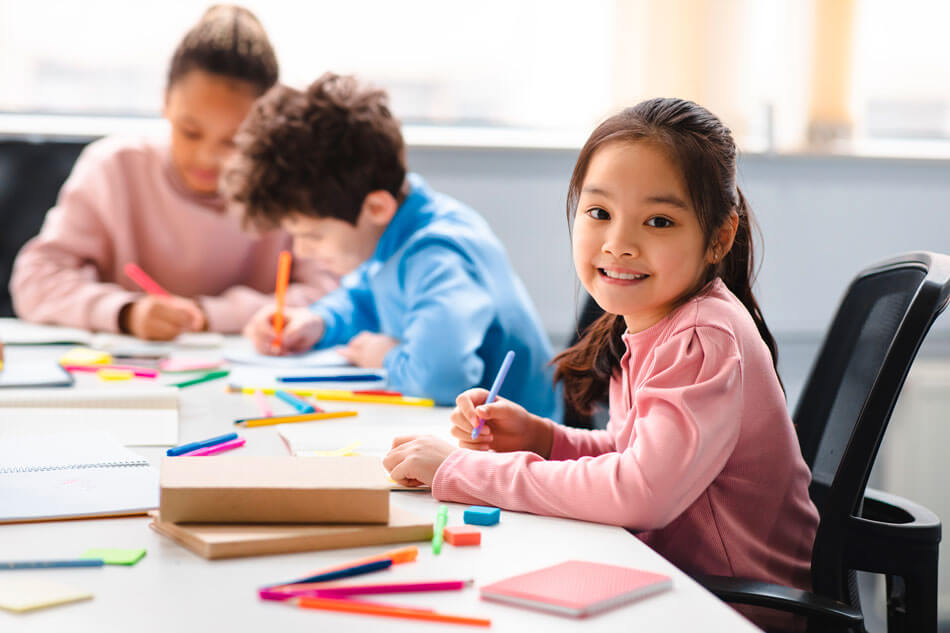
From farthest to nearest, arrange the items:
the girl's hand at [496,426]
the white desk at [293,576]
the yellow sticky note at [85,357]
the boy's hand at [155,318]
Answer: the boy's hand at [155,318]
the yellow sticky note at [85,357]
the girl's hand at [496,426]
the white desk at [293,576]

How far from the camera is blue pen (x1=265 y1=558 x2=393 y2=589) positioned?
2.07ft

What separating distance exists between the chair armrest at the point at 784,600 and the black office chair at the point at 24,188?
1.92 metres

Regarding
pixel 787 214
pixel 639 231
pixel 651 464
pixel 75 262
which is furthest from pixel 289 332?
pixel 787 214

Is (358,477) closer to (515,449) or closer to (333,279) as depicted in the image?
(515,449)

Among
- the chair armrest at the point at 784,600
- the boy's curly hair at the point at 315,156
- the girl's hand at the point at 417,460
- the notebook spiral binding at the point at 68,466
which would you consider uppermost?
the boy's curly hair at the point at 315,156

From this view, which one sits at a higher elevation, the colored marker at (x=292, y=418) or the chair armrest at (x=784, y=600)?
the colored marker at (x=292, y=418)

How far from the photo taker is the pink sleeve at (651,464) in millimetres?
781

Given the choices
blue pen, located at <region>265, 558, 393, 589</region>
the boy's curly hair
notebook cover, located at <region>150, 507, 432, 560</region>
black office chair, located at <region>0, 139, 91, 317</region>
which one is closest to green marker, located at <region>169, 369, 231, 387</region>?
the boy's curly hair

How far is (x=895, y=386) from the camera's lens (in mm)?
889

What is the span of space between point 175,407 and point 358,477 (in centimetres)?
57

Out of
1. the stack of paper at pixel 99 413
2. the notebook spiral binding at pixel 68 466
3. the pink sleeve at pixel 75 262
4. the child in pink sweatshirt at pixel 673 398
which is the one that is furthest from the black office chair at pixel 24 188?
the child in pink sweatshirt at pixel 673 398

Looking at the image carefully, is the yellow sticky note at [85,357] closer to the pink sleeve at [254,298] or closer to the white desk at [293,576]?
the pink sleeve at [254,298]

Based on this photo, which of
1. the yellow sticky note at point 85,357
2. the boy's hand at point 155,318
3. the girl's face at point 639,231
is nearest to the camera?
the girl's face at point 639,231

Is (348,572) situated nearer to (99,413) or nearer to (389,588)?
(389,588)
